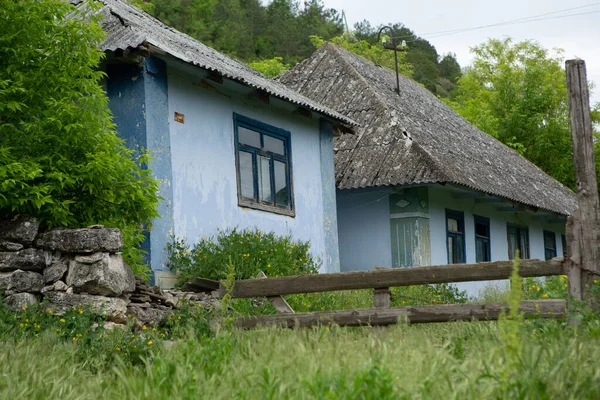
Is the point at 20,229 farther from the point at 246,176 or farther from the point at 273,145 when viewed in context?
the point at 273,145

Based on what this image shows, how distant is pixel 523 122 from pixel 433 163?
1861 centimetres

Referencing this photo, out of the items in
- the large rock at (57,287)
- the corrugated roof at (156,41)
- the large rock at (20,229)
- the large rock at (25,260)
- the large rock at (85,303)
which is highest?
the corrugated roof at (156,41)

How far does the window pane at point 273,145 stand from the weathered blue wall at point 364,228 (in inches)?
136

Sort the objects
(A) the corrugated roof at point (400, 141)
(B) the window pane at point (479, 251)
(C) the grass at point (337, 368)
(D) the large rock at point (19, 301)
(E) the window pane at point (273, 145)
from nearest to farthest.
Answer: (C) the grass at point (337, 368) → (D) the large rock at point (19, 301) → (E) the window pane at point (273, 145) → (A) the corrugated roof at point (400, 141) → (B) the window pane at point (479, 251)

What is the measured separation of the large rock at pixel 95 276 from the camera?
786 cm

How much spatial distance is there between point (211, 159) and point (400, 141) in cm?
578

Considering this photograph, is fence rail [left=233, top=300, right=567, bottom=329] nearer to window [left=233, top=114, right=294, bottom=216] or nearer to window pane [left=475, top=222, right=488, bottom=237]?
window [left=233, top=114, right=294, bottom=216]

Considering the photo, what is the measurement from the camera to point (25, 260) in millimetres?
7977

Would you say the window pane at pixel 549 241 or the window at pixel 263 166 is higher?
the window at pixel 263 166

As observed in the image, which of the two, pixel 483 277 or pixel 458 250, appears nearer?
pixel 483 277

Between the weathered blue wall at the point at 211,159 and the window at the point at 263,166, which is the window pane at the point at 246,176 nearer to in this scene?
the window at the point at 263,166

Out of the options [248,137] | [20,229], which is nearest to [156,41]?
[248,137]

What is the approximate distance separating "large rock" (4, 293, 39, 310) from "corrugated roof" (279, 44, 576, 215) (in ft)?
30.0

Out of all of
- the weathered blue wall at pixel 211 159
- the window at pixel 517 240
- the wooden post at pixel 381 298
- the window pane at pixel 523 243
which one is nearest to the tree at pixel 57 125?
the wooden post at pixel 381 298
